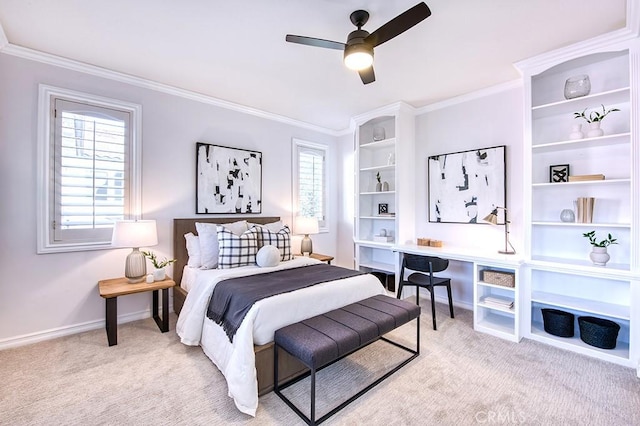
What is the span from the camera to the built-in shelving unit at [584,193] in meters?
2.40

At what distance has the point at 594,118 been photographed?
2750 millimetres

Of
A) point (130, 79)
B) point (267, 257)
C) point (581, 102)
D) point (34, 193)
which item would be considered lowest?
point (267, 257)

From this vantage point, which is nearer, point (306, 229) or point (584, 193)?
point (584, 193)

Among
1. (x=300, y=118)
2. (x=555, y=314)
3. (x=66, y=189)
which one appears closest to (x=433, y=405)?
(x=555, y=314)

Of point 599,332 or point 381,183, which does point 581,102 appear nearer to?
point 599,332

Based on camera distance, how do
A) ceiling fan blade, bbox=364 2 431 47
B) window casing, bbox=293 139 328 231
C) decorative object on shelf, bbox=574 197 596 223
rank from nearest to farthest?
ceiling fan blade, bbox=364 2 431 47, decorative object on shelf, bbox=574 197 596 223, window casing, bbox=293 139 328 231

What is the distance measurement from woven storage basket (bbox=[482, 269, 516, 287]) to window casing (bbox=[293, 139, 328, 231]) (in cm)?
270

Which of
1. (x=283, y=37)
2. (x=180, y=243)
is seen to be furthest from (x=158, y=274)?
(x=283, y=37)

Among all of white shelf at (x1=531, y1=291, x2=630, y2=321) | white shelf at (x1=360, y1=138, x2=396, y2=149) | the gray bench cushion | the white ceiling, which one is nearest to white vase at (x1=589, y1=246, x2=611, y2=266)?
white shelf at (x1=531, y1=291, x2=630, y2=321)

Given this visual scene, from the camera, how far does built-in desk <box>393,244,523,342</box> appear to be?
2826mm

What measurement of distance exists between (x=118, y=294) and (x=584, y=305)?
4252mm

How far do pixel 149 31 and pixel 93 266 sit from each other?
2.34m

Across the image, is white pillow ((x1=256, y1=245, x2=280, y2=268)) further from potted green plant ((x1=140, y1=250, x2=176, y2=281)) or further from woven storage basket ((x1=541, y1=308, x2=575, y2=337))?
woven storage basket ((x1=541, y1=308, x2=575, y2=337))

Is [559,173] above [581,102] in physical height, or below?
below
